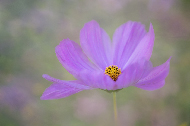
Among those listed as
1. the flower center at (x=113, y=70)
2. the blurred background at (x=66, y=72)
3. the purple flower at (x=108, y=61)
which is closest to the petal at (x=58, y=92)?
the purple flower at (x=108, y=61)

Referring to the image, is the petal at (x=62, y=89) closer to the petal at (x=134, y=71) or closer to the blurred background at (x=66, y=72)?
the petal at (x=134, y=71)

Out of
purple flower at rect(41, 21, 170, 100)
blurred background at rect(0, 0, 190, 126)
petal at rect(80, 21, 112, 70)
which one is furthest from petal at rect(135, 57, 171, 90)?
blurred background at rect(0, 0, 190, 126)

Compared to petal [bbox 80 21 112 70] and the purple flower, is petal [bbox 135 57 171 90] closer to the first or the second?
the purple flower

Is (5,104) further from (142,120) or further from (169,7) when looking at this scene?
(169,7)

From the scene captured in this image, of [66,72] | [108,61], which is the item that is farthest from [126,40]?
[66,72]

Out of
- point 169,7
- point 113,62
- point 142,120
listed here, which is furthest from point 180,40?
point 113,62

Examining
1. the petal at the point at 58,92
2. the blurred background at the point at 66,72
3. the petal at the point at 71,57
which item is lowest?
the petal at the point at 58,92

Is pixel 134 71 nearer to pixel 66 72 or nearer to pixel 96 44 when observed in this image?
pixel 96 44
